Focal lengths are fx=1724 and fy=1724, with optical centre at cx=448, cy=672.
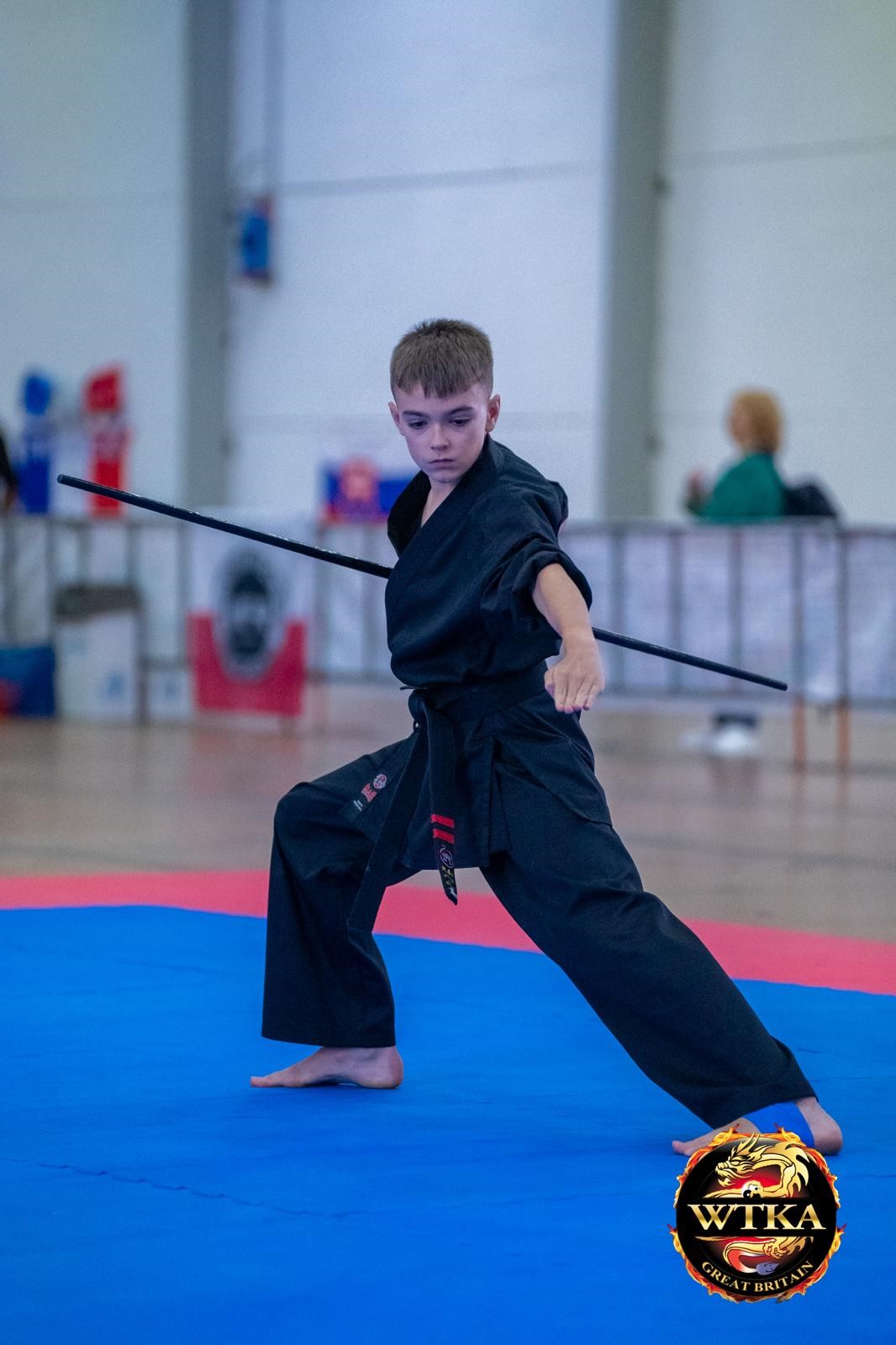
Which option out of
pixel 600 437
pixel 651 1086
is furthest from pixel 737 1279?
pixel 600 437

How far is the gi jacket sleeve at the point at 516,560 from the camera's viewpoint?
85.0 inches

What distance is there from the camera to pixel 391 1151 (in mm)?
2172

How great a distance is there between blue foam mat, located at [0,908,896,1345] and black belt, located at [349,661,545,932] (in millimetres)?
322

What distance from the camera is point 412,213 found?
11961 millimetres

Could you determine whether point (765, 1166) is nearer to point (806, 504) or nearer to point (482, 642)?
point (482, 642)

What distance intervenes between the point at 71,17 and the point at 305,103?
72.1 inches

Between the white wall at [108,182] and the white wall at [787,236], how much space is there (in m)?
3.63

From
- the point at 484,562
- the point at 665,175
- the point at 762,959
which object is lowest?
the point at 762,959

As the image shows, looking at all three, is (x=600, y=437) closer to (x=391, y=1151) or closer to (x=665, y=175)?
(x=665, y=175)

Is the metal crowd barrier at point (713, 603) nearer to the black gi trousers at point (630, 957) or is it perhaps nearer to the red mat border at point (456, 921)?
the red mat border at point (456, 921)

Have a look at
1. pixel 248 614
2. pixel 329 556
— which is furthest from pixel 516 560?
pixel 248 614

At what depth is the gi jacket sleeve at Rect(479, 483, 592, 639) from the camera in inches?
85.0

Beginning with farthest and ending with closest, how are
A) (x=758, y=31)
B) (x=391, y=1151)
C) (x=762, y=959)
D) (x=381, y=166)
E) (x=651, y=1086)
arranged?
Result: 1. (x=381, y=166)
2. (x=758, y=31)
3. (x=762, y=959)
4. (x=651, y=1086)
5. (x=391, y=1151)

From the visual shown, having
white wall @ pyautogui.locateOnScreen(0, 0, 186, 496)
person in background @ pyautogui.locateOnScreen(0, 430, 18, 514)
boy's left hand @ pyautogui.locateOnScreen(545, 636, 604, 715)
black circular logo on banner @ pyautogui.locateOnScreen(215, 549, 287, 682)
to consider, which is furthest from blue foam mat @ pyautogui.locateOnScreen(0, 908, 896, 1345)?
white wall @ pyautogui.locateOnScreen(0, 0, 186, 496)
